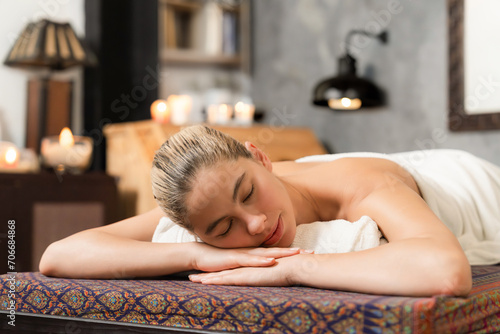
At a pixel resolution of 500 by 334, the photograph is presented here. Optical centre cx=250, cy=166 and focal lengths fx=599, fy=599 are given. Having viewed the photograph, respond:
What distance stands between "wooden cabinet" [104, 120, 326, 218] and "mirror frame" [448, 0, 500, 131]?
0.87m

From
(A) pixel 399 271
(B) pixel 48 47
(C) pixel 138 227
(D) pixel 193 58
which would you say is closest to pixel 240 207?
(A) pixel 399 271

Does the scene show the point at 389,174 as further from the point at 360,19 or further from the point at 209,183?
the point at 360,19

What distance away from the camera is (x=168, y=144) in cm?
130

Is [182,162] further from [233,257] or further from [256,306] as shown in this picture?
[256,306]

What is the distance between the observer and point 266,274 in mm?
1206

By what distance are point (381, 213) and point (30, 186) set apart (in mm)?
2016

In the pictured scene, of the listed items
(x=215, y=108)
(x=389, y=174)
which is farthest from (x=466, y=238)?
(x=215, y=108)

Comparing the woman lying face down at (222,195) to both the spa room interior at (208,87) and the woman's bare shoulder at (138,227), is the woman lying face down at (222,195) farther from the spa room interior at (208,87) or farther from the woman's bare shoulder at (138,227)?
the spa room interior at (208,87)

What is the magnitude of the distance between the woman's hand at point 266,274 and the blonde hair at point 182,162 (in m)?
0.14

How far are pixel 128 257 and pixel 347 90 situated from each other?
82.7 inches

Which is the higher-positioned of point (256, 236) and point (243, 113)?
point (243, 113)

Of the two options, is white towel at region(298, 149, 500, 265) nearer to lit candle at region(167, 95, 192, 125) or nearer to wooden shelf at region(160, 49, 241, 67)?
lit candle at region(167, 95, 192, 125)

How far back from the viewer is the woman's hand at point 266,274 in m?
1.19

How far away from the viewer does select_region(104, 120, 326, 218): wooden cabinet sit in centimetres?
309
